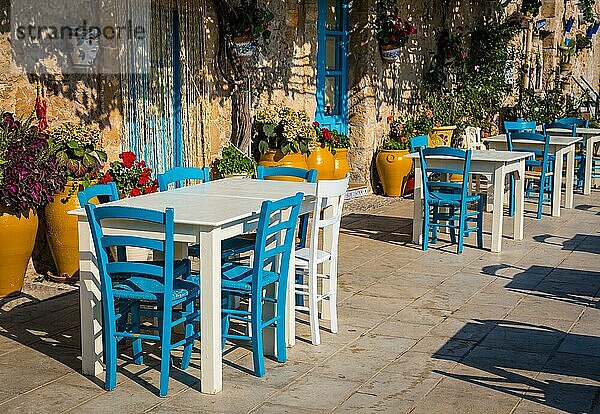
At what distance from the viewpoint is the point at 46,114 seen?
6504 millimetres

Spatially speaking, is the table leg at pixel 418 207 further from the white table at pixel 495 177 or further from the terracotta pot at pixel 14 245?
the terracotta pot at pixel 14 245

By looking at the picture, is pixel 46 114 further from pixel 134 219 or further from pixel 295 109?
pixel 295 109

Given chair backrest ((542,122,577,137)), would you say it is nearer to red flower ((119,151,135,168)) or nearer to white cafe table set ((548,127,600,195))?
white cafe table set ((548,127,600,195))

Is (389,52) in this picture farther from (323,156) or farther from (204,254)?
(204,254)

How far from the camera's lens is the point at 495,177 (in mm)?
7621

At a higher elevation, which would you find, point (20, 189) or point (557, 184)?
point (20, 189)

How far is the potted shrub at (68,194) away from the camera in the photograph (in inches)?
246

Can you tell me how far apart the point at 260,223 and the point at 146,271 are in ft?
1.89

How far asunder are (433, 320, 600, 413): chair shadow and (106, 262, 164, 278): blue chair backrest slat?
1.51 meters

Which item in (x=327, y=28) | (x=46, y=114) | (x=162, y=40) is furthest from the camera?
(x=327, y=28)

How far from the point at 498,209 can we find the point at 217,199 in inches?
135

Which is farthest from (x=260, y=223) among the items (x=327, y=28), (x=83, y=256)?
(x=327, y=28)

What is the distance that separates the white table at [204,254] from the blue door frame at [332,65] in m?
5.48

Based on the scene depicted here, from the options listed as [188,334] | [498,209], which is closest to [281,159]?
[498,209]
